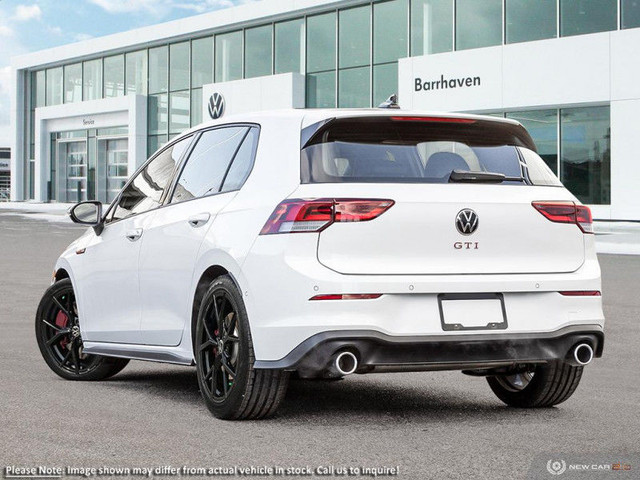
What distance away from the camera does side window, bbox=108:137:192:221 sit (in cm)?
680

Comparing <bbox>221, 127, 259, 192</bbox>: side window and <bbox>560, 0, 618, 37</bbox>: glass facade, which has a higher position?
<bbox>560, 0, 618, 37</bbox>: glass facade

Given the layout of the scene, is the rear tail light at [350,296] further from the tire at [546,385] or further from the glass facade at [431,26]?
the glass facade at [431,26]

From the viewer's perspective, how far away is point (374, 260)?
17.4ft

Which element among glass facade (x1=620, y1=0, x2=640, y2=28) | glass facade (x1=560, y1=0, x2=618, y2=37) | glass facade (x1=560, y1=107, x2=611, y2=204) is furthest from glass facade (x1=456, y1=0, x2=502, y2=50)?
glass facade (x1=620, y1=0, x2=640, y2=28)

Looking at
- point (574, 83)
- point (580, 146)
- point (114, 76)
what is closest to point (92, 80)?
point (114, 76)

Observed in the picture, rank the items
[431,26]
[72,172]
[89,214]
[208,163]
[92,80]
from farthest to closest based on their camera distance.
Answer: [72,172] → [92,80] → [431,26] → [89,214] → [208,163]

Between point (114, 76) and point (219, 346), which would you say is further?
point (114, 76)

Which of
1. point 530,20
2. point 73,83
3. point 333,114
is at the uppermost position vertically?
point 73,83

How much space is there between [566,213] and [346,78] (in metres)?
35.8

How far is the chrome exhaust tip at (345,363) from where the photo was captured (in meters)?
5.19

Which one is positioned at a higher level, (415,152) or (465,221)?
(415,152)

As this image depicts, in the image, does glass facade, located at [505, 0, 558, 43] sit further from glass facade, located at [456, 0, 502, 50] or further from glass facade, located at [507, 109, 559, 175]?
glass facade, located at [507, 109, 559, 175]

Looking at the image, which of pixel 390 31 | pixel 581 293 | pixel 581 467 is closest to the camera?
pixel 581 467

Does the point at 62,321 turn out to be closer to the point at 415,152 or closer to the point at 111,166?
the point at 415,152
